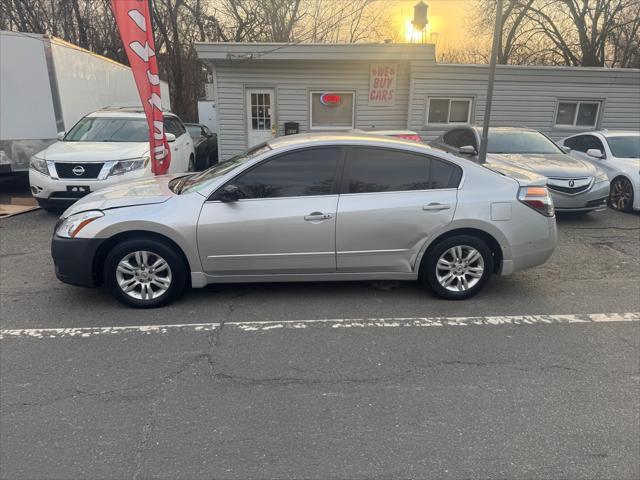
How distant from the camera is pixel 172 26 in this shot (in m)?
22.0

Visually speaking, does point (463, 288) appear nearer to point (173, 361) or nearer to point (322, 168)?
point (322, 168)

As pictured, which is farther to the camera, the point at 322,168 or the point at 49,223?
the point at 49,223

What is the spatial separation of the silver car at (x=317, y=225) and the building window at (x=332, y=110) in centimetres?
773

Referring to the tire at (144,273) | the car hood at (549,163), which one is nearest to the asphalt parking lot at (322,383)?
the tire at (144,273)

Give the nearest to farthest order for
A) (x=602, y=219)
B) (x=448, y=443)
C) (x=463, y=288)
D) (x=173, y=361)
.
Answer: (x=448, y=443) → (x=173, y=361) → (x=463, y=288) → (x=602, y=219)

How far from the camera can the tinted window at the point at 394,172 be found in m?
4.32

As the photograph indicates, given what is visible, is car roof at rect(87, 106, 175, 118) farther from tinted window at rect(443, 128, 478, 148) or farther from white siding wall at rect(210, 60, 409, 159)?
tinted window at rect(443, 128, 478, 148)

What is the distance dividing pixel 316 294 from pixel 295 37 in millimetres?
21761

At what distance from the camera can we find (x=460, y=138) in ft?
30.7

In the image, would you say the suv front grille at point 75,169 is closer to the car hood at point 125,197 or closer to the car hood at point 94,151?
the car hood at point 94,151

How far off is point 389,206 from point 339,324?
1164mm

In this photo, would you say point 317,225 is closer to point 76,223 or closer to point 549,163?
point 76,223

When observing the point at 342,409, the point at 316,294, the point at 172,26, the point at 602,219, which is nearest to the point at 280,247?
the point at 316,294

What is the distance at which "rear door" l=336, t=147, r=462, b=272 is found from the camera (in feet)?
13.9
